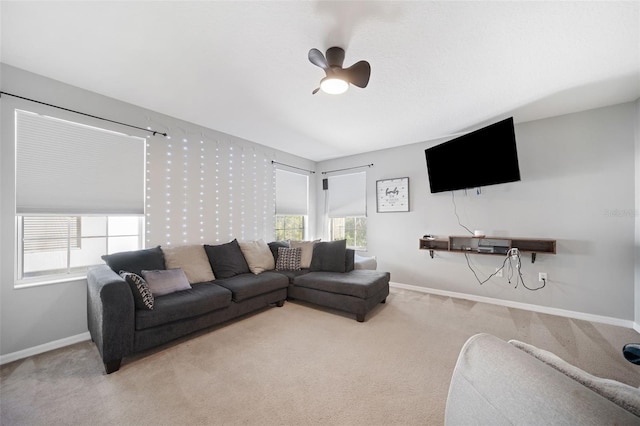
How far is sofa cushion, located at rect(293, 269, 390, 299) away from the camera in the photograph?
305 centimetres

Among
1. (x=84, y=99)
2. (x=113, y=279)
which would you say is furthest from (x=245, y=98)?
(x=113, y=279)

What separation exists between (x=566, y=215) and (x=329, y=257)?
10.5 feet

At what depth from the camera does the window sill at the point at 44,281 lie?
230cm

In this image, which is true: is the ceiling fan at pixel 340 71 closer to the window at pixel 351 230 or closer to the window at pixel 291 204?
the window at pixel 291 204

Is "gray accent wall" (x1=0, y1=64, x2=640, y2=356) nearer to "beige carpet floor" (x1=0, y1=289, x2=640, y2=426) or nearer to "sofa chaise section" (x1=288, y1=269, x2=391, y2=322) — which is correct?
"beige carpet floor" (x1=0, y1=289, x2=640, y2=426)

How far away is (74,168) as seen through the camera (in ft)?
8.55

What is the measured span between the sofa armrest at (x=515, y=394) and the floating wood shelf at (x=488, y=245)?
3292 mm

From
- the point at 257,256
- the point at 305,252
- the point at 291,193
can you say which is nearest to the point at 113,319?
the point at 257,256

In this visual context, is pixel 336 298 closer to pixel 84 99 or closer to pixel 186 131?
pixel 186 131

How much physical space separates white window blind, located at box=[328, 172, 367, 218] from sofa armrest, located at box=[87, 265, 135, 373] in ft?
12.9

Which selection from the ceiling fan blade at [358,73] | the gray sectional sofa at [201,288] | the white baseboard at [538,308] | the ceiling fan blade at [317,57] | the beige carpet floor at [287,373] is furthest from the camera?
the white baseboard at [538,308]

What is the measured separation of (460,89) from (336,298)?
9.13 ft

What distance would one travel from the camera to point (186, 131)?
3.51m

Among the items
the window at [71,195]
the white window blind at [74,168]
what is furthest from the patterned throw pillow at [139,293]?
the white window blind at [74,168]
